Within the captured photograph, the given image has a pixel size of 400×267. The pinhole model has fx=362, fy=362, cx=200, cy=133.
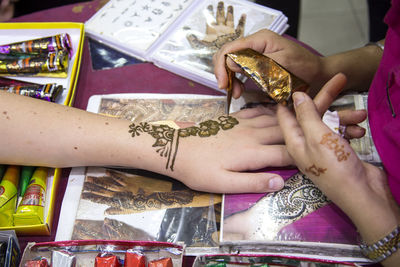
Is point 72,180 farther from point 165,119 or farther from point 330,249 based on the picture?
point 330,249

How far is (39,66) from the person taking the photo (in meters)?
0.97

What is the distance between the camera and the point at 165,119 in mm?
910

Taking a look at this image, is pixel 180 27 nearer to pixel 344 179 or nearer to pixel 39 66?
pixel 39 66

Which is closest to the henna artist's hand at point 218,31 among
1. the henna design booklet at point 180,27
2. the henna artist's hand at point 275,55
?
the henna design booklet at point 180,27

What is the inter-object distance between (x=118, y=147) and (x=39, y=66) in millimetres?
359

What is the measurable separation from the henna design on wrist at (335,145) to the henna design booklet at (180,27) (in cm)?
41

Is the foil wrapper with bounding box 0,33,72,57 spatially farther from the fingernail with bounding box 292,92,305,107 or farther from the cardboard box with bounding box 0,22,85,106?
the fingernail with bounding box 292,92,305,107

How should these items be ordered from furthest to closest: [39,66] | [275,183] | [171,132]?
1. [39,66]
2. [171,132]
3. [275,183]

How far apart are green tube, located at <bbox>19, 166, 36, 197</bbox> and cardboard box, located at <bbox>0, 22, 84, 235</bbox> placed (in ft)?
0.14

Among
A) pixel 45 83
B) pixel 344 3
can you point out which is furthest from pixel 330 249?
pixel 344 3

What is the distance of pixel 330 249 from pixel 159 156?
39 cm

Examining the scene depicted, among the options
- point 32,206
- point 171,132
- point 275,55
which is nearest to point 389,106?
point 275,55

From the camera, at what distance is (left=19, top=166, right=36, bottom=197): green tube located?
2.61ft

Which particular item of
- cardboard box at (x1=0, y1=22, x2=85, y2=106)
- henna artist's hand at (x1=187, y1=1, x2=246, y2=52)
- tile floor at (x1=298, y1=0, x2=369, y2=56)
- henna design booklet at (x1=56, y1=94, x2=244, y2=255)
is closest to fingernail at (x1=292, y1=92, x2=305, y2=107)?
henna design booklet at (x1=56, y1=94, x2=244, y2=255)
